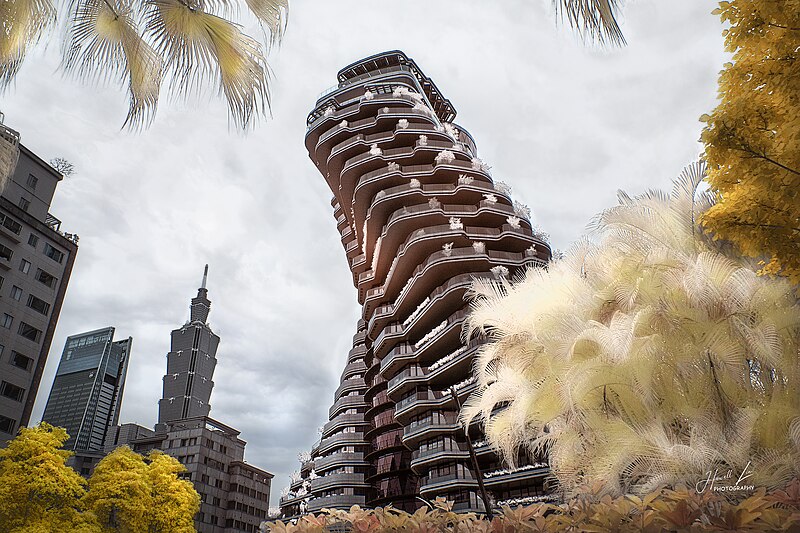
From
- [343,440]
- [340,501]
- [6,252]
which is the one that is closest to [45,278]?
[6,252]

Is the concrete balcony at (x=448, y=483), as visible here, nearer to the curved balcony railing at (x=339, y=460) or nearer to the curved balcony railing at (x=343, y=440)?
the curved balcony railing at (x=339, y=460)

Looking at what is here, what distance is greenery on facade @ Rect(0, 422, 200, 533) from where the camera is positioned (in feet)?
81.2

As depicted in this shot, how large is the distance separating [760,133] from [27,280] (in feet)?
163

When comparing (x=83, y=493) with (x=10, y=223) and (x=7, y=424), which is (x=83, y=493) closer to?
(x=7, y=424)

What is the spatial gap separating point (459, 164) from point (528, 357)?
44961mm

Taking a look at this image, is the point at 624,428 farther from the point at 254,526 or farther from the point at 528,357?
the point at 254,526

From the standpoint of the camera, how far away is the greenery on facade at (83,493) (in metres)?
24.8

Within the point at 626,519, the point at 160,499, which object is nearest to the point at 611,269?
the point at 626,519

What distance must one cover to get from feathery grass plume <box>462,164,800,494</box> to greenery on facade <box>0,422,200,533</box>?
2211 centimetres

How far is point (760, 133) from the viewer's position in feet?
26.5

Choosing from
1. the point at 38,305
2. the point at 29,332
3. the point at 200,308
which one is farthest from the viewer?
the point at 200,308

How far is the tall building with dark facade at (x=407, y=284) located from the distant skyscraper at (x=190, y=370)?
10754 centimetres

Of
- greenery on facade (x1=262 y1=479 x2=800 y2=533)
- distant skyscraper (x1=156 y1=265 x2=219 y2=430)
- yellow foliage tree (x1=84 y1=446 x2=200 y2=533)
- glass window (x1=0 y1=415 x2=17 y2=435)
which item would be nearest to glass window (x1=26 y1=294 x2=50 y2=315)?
glass window (x1=0 y1=415 x2=17 y2=435)
